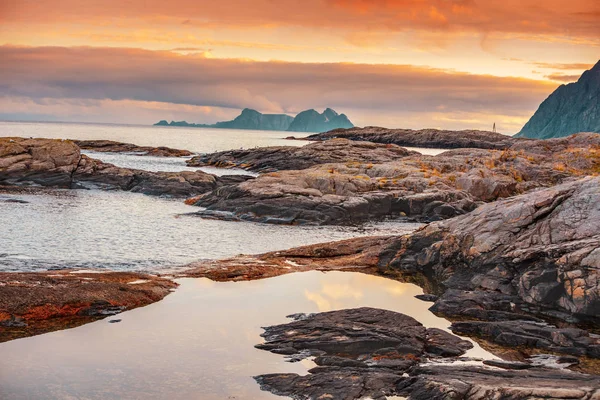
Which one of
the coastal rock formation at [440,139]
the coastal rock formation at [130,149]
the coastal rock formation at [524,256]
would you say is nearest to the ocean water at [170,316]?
the coastal rock formation at [524,256]

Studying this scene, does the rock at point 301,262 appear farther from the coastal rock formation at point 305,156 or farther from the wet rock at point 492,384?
the coastal rock formation at point 305,156

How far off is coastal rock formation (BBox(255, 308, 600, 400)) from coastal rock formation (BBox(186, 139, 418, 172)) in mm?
65006

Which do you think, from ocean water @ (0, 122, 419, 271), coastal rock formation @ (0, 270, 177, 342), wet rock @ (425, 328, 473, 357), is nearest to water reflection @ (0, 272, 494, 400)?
coastal rock formation @ (0, 270, 177, 342)

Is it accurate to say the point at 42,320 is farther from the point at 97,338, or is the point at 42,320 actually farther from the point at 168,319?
the point at 168,319

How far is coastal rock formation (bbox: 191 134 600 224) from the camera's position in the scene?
44969 millimetres

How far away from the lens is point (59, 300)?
57.3 feet

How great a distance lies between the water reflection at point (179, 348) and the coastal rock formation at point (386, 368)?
0.68 metres

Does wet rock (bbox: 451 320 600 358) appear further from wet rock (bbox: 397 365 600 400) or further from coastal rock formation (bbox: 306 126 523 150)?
coastal rock formation (bbox: 306 126 523 150)

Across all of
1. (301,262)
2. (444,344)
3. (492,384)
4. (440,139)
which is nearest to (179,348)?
(444,344)

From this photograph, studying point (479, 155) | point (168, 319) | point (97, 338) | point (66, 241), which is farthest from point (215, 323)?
point (479, 155)

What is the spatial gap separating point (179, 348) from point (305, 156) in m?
73.1

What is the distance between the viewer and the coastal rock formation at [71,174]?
194 feet

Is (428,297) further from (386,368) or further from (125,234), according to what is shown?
(125,234)

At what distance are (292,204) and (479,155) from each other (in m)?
38.7
